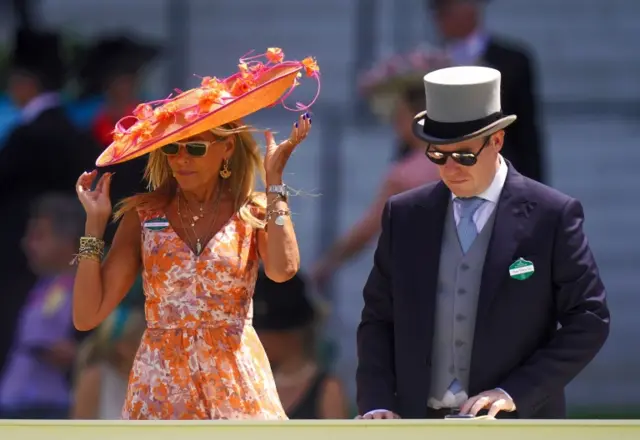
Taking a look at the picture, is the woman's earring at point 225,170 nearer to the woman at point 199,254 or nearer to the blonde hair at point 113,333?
the woman at point 199,254

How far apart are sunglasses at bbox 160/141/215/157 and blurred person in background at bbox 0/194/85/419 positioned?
83.1 inches

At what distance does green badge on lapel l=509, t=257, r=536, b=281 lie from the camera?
3332 mm

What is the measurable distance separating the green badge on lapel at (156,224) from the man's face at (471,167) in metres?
0.64

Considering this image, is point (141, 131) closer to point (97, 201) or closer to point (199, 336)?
point (97, 201)

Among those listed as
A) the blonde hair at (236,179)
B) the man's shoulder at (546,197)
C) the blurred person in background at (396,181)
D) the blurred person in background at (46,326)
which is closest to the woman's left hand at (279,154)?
the blonde hair at (236,179)

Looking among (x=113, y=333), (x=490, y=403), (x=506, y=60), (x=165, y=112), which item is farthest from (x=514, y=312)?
(x=506, y=60)

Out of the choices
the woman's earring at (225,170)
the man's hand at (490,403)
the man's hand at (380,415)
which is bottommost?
the man's hand at (380,415)

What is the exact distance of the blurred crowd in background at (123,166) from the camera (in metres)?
5.20

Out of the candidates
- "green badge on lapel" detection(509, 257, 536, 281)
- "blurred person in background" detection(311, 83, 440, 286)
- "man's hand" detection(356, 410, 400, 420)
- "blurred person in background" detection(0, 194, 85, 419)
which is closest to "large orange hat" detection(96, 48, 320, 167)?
"green badge on lapel" detection(509, 257, 536, 281)

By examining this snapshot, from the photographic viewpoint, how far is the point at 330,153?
5691mm

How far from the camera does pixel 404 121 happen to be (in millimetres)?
5383

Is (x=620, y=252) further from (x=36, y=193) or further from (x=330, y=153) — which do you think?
(x=36, y=193)

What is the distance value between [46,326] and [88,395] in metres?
0.51
